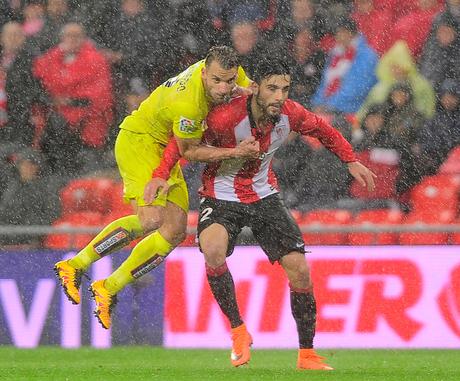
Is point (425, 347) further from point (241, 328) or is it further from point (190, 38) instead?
point (190, 38)

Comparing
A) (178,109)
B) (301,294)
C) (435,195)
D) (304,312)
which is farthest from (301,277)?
(435,195)

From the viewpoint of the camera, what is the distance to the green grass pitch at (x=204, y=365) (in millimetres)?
8797

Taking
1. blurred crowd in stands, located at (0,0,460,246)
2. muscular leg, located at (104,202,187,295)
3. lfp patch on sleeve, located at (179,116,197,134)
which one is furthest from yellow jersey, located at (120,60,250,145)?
blurred crowd in stands, located at (0,0,460,246)

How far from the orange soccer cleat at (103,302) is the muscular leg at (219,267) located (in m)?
0.85

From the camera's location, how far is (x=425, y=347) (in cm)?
1180

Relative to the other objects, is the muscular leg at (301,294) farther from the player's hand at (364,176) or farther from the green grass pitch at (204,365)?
the player's hand at (364,176)

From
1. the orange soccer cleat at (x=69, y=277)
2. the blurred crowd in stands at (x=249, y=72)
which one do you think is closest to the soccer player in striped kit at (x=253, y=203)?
the orange soccer cleat at (x=69, y=277)

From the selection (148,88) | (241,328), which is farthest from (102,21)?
(241,328)

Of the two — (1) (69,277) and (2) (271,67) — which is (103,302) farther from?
(2) (271,67)

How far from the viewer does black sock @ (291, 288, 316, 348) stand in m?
9.34

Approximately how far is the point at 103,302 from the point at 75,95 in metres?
3.98

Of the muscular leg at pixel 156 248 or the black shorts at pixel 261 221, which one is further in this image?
the muscular leg at pixel 156 248

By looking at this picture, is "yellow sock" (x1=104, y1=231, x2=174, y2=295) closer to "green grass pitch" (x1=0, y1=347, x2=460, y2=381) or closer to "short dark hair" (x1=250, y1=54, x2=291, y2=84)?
"green grass pitch" (x1=0, y1=347, x2=460, y2=381)

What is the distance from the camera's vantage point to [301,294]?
9.34m
